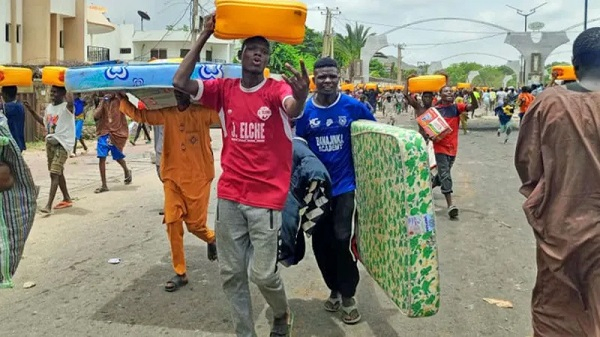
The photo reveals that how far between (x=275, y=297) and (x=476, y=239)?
373cm

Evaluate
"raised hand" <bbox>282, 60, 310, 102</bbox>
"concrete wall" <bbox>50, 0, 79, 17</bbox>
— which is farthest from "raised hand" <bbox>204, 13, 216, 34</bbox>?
"concrete wall" <bbox>50, 0, 79, 17</bbox>

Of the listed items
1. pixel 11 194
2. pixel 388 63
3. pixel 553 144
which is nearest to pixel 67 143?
pixel 11 194

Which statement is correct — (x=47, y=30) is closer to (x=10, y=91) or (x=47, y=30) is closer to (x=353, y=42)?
(x=10, y=91)

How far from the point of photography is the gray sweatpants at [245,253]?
3652 mm

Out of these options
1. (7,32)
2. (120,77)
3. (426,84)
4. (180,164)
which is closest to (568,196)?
(120,77)

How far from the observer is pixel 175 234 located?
201 inches

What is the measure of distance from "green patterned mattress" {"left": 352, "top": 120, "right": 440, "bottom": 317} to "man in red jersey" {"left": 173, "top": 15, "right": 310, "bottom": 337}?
2.10ft

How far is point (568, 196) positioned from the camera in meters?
2.52

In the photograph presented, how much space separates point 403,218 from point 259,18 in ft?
4.66

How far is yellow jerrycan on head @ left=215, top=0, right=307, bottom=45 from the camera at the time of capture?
3418 mm

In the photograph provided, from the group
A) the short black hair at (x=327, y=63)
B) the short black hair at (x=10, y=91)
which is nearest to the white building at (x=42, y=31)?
the short black hair at (x=10, y=91)

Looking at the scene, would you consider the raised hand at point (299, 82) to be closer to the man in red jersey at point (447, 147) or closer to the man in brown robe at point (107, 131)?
the man in red jersey at point (447, 147)

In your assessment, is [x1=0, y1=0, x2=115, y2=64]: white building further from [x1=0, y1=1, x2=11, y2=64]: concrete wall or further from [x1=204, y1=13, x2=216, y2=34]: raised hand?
[x1=204, y1=13, x2=216, y2=34]: raised hand

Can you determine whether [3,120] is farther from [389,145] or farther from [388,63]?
[388,63]
